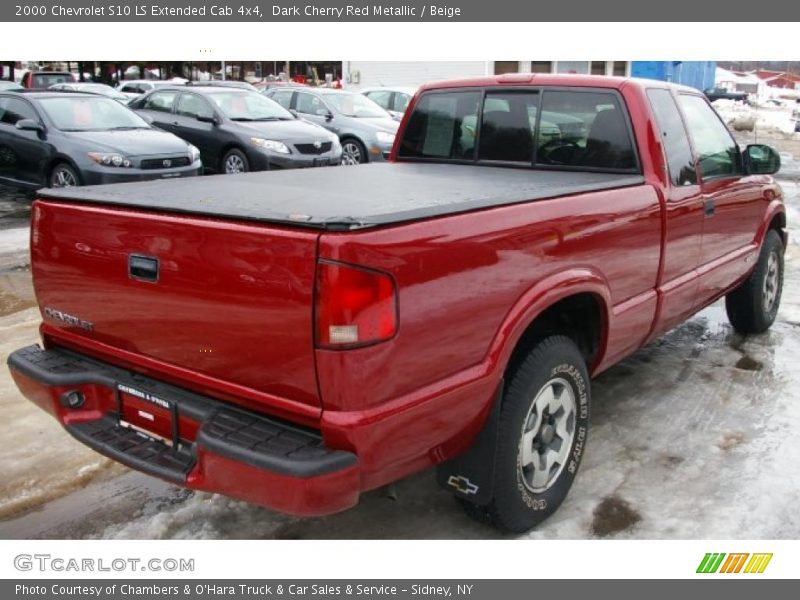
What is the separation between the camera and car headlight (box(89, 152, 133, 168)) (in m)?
9.45

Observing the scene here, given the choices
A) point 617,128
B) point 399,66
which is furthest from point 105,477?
point 399,66

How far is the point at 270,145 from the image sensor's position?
37.7 ft

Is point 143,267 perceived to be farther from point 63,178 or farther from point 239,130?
point 239,130

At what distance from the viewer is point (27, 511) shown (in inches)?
136

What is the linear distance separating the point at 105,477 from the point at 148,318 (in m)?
1.30

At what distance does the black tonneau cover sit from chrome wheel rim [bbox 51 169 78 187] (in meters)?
6.18

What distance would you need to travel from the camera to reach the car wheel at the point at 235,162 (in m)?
11.6

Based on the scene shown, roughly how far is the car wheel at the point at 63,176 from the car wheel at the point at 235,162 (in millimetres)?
2541

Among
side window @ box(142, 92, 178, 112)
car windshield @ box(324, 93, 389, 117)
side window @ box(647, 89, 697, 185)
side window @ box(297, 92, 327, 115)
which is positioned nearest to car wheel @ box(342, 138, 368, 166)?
car windshield @ box(324, 93, 389, 117)

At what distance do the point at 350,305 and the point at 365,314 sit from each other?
2.2 inches

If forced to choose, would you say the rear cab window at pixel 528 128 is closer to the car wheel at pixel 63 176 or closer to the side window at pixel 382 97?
the car wheel at pixel 63 176

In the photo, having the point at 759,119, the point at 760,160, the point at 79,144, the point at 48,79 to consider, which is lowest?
the point at 759,119

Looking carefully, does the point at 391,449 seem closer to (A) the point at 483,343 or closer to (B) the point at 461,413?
(B) the point at 461,413

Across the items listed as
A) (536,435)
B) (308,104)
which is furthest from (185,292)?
(308,104)
